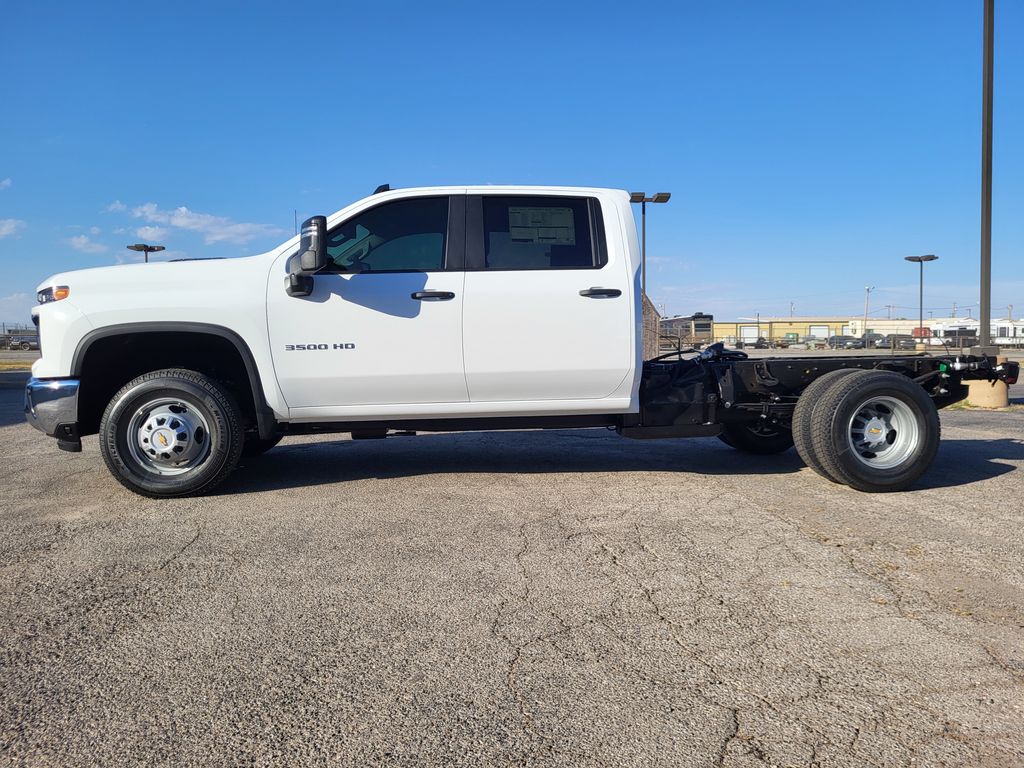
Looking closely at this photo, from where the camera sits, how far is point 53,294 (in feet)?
15.8

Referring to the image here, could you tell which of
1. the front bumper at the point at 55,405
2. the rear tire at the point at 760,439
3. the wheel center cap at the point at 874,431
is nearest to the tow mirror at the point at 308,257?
the front bumper at the point at 55,405

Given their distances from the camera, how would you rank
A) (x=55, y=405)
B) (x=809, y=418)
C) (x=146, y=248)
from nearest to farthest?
1. (x=55, y=405)
2. (x=809, y=418)
3. (x=146, y=248)

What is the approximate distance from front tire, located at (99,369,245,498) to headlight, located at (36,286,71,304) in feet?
2.34

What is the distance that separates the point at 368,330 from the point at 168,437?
1.51 meters

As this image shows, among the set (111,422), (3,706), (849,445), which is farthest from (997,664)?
(111,422)

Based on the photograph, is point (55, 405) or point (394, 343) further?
point (394, 343)

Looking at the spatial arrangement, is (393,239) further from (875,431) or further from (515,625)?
(875,431)

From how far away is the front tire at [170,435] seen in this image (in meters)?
4.80

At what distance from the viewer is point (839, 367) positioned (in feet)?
18.1

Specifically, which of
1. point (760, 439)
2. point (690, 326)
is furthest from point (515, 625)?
point (690, 326)

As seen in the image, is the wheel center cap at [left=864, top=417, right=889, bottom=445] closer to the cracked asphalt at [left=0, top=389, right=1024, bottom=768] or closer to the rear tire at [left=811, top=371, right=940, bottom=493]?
the rear tire at [left=811, top=371, right=940, bottom=493]

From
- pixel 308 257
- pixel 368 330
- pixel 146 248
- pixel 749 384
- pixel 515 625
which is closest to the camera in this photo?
pixel 515 625

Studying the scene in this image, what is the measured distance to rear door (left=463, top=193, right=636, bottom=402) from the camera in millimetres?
4949

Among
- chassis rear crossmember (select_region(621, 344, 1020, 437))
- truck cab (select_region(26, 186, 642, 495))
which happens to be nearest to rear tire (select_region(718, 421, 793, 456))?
chassis rear crossmember (select_region(621, 344, 1020, 437))
